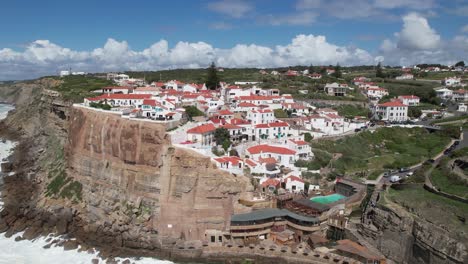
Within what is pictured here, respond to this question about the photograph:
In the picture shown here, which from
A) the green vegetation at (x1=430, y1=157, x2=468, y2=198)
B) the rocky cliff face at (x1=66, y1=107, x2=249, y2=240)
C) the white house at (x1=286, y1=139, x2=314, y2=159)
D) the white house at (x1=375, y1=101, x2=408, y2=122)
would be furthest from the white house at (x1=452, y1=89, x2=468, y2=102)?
the rocky cliff face at (x1=66, y1=107, x2=249, y2=240)

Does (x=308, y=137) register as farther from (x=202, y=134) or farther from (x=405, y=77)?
(x=405, y=77)

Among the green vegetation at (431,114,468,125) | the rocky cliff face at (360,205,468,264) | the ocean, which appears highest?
the green vegetation at (431,114,468,125)

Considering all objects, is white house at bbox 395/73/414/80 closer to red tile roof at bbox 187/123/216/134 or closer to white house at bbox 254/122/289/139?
white house at bbox 254/122/289/139

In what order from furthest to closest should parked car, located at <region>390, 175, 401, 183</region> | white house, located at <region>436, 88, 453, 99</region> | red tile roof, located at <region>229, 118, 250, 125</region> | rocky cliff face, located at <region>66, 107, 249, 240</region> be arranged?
white house, located at <region>436, 88, 453, 99</region>
red tile roof, located at <region>229, 118, 250, 125</region>
parked car, located at <region>390, 175, 401, 183</region>
rocky cliff face, located at <region>66, 107, 249, 240</region>

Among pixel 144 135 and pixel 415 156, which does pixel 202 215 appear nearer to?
pixel 144 135

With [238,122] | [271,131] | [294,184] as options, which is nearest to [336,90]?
[271,131]

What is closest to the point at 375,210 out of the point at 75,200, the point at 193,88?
the point at 75,200
